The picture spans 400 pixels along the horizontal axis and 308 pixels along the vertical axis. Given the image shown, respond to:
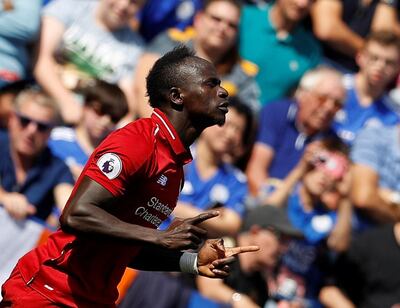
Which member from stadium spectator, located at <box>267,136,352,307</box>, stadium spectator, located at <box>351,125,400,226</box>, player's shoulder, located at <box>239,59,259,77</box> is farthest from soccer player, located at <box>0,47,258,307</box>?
player's shoulder, located at <box>239,59,259,77</box>

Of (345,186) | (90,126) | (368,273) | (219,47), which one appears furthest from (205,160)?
(368,273)

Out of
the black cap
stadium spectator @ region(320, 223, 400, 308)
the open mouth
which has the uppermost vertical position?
the open mouth

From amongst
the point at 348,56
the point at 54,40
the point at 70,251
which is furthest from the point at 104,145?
the point at 348,56

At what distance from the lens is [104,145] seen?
13.5 ft

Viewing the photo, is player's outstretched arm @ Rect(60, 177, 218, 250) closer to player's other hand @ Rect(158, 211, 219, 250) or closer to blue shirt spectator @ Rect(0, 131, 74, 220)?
player's other hand @ Rect(158, 211, 219, 250)

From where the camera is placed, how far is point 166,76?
4441 mm

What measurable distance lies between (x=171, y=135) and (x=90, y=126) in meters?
2.76

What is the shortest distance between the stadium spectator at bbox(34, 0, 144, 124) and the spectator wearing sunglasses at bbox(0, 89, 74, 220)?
0.98m

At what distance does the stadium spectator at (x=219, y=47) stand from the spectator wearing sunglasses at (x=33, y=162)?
1125 millimetres

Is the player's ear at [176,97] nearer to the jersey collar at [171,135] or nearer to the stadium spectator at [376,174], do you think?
the jersey collar at [171,135]

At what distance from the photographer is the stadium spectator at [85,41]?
7836 millimetres

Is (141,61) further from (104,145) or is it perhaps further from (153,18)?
(104,145)

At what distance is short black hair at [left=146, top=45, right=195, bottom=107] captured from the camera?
4.43m

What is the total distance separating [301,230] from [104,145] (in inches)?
142
